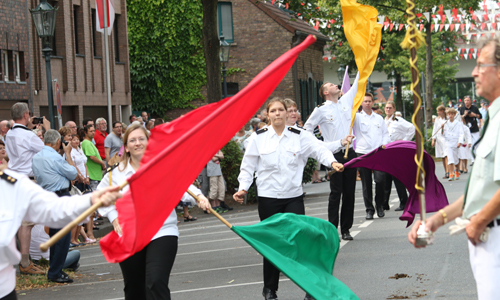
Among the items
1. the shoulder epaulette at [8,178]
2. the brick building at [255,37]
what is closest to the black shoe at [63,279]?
the shoulder epaulette at [8,178]

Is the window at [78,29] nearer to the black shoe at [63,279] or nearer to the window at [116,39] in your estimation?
the window at [116,39]

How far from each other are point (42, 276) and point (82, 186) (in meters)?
4.23

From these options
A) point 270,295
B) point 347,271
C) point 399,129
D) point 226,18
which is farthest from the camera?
point 226,18

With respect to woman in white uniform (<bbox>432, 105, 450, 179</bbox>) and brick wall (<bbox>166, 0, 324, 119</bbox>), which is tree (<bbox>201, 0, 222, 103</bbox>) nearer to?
woman in white uniform (<bbox>432, 105, 450, 179</bbox>)

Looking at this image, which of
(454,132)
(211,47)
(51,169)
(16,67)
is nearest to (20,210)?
(51,169)

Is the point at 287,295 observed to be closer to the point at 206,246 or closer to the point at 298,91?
the point at 206,246

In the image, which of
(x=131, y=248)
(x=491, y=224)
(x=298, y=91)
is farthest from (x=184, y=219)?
(x=298, y=91)

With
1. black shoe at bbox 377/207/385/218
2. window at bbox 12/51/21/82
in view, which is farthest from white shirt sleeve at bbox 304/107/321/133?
window at bbox 12/51/21/82

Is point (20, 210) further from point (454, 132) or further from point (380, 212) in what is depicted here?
point (454, 132)

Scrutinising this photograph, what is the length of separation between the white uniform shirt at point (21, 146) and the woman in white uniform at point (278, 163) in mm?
4355

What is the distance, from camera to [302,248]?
260 inches

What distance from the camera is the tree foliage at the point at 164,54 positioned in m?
35.2

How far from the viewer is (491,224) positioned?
391 centimetres

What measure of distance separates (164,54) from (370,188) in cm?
2360
